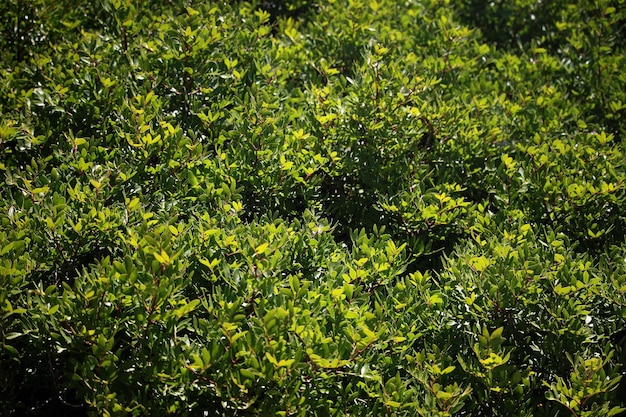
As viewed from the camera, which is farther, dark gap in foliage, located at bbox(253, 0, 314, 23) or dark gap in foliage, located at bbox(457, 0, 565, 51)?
dark gap in foliage, located at bbox(457, 0, 565, 51)

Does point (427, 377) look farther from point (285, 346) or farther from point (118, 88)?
point (118, 88)

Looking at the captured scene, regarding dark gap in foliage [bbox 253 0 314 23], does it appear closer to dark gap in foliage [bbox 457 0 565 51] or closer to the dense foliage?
the dense foliage

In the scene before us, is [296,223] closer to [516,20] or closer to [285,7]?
[285,7]

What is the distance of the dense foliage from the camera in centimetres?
254

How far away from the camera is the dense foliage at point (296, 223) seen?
2545mm

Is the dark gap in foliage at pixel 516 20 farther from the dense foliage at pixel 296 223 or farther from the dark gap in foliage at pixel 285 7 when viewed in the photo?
the dark gap in foliage at pixel 285 7

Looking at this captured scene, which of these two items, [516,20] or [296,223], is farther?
[516,20]

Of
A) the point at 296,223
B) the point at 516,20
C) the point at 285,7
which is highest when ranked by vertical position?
the point at 285,7

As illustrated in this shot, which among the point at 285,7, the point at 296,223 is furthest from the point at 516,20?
the point at 296,223

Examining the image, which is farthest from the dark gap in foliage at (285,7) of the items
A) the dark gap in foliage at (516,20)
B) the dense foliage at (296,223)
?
the dark gap in foliage at (516,20)

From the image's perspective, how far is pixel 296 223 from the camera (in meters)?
3.11

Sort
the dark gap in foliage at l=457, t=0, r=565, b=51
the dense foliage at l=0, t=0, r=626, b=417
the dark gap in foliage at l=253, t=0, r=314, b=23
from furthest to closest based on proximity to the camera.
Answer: the dark gap in foliage at l=457, t=0, r=565, b=51 < the dark gap in foliage at l=253, t=0, r=314, b=23 < the dense foliage at l=0, t=0, r=626, b=417

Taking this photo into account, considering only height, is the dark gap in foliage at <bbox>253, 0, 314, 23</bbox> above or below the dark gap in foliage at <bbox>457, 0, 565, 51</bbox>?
above

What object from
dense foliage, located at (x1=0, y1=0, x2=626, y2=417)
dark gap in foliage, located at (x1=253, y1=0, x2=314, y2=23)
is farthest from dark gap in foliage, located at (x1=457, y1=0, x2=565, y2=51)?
dark gap in foliage, located at (x1=253, y1=0, x2=314, y2=23)
